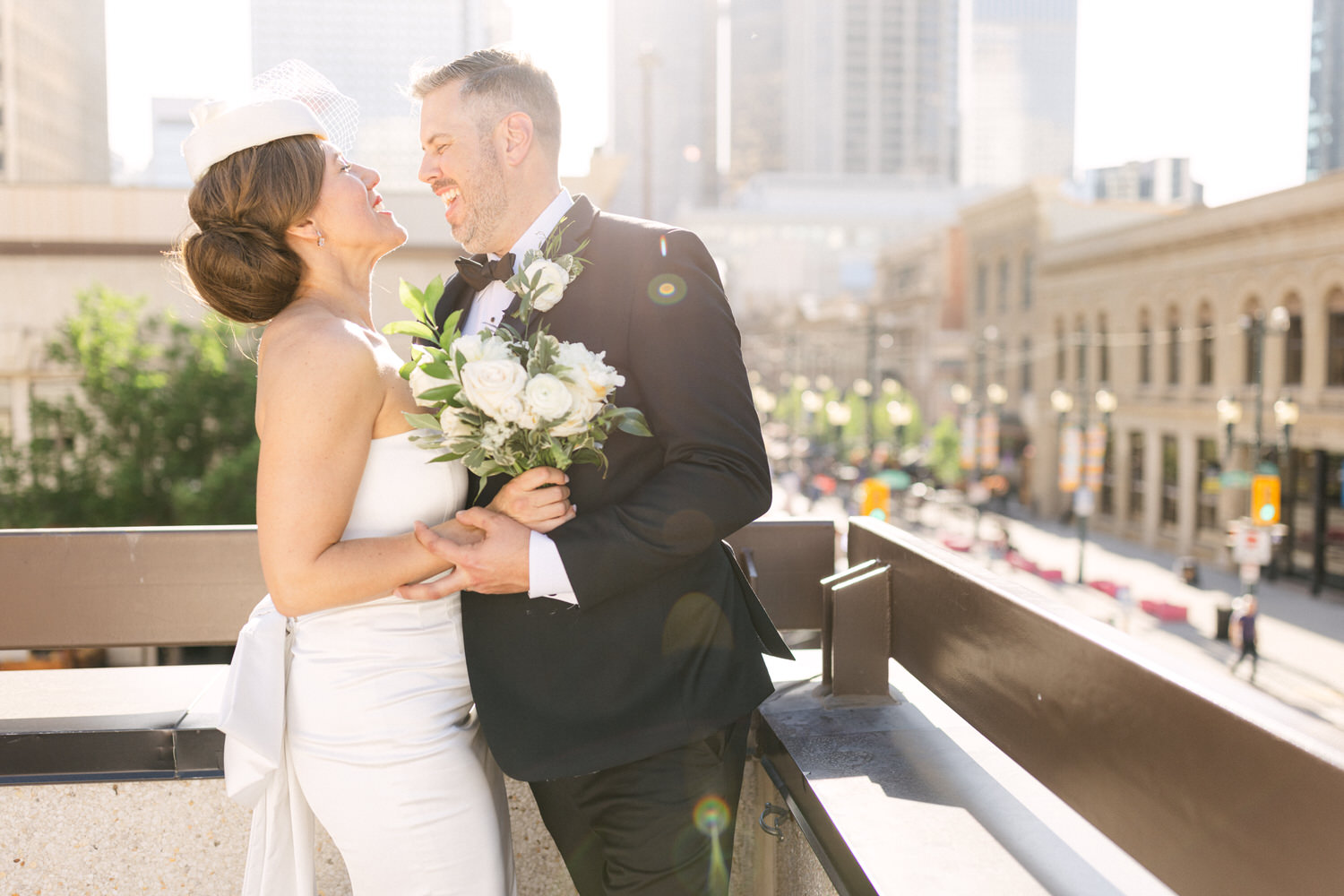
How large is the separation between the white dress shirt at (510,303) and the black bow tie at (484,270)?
0.02m

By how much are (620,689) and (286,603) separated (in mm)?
763

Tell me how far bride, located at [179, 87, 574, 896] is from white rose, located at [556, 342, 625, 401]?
0.78 ft

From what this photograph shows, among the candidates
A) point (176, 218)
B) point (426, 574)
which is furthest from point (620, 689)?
point (176, 218)

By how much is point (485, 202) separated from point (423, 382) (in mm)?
716

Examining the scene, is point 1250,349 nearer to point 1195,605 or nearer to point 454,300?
point 1195,605

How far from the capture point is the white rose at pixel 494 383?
2004mm

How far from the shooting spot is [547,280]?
2225 millimetres

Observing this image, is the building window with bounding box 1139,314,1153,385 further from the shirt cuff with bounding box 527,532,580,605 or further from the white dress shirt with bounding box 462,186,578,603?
the shirt cuff with bounding box 527,532,580,605

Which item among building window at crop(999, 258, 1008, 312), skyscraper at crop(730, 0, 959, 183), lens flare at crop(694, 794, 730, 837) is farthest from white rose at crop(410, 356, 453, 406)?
skyscraper at crop(730, 0, 959, 183)

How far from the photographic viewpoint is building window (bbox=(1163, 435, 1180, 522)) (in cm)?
3534

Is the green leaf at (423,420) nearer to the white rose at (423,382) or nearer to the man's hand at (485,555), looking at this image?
the white rose at (423,382)

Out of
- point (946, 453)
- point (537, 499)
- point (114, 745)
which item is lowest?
point (946, 453)

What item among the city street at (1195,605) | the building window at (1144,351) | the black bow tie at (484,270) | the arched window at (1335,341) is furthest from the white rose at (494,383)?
the building window at (1144,351)

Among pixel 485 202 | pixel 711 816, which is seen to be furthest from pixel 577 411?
pixel 711 816
